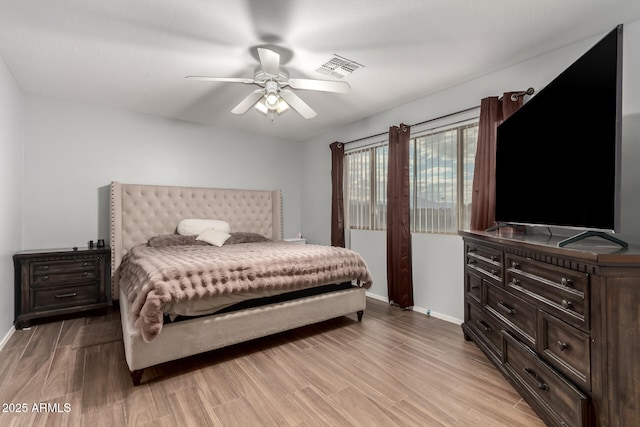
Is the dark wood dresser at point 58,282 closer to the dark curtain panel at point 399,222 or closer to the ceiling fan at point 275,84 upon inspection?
the ceiling fan at point 275,84

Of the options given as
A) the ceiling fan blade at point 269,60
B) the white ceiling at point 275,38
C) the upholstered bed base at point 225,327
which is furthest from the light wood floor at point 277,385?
the white ceiling at point 275,38

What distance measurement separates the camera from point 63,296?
3225mm

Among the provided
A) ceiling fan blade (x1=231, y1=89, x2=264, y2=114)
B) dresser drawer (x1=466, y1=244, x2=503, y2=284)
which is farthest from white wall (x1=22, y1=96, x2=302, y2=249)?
dresser drawer (x1=466, y1=244, x2=503, y2=284)

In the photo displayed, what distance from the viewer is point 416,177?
3.70 m

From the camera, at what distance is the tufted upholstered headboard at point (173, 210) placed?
145 inches

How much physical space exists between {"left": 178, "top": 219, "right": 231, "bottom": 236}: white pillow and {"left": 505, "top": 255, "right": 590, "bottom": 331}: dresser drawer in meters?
3.64

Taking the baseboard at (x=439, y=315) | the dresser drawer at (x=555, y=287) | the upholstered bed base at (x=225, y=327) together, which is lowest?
the baseboard at (x=439, y=315)

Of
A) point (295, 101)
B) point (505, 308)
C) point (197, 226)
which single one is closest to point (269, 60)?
point (295, 101)

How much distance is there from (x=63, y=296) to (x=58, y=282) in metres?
0.16

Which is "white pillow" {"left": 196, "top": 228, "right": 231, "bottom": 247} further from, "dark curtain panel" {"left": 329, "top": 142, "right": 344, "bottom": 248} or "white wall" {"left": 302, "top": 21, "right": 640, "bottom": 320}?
"white wall" {"left": 302, "top": 21, "right": 640, "bottom": 320}

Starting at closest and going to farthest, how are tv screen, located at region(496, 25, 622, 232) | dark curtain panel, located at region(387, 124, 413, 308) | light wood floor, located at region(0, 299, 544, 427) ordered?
1. tv screen, located at region(496, 25, 622, 232)
2. light wood floor, located at region(0, 299, 544, 427)
3. dark curtain panel, located at region(387, 124, 413, 308)

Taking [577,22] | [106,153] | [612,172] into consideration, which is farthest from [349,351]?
[106,153]

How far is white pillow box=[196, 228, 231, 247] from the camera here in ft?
12.8

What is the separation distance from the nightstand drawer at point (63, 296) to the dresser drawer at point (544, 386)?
13.3ft
